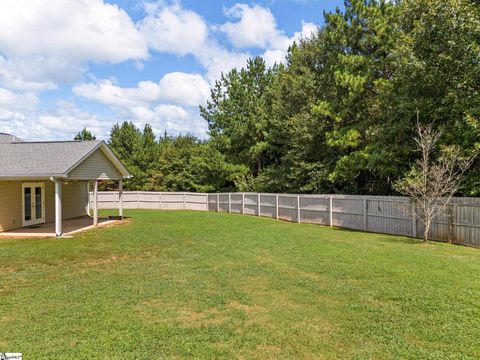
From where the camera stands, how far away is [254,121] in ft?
94.4

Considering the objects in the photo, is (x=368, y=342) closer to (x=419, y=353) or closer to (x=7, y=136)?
(x=419, y=353)

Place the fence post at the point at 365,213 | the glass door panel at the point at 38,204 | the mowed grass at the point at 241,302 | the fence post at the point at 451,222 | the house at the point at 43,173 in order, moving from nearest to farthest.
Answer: the mowed grass at the point at 241,302 < the fence post at the point at 451,222 < the house at the point at 43,173 < the fence post at the point at 365,213 < the glass door panel at the point at 38,204

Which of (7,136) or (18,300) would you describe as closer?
(18,300)

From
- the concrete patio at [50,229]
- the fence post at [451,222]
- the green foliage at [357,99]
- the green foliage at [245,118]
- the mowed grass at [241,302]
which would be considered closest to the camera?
the mowed grass at [241,302]

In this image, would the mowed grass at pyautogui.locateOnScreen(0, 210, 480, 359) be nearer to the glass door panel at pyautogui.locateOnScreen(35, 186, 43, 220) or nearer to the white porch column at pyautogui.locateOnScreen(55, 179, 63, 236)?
the white porch column at pyautogui.locateOnScreen(55, 179, 63, 236)

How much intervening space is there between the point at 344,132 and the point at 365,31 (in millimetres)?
5845

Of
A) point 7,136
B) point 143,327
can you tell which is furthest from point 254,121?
point 143,327

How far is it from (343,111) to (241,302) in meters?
16.5

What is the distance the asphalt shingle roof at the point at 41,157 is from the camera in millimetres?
14086

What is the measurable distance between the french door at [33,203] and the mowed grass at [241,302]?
5728mm

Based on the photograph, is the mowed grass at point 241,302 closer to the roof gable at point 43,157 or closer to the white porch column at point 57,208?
the white porch column at point 57,208

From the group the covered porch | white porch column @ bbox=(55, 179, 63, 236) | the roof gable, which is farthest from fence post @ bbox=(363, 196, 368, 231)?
white porch column @ bbox=(55, 179, 63, 236)

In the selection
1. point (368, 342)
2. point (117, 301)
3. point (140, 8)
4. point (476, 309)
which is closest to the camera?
point (368, 342)

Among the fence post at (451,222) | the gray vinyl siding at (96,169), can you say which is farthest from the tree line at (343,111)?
the gray vinyl siding at (96,169)
